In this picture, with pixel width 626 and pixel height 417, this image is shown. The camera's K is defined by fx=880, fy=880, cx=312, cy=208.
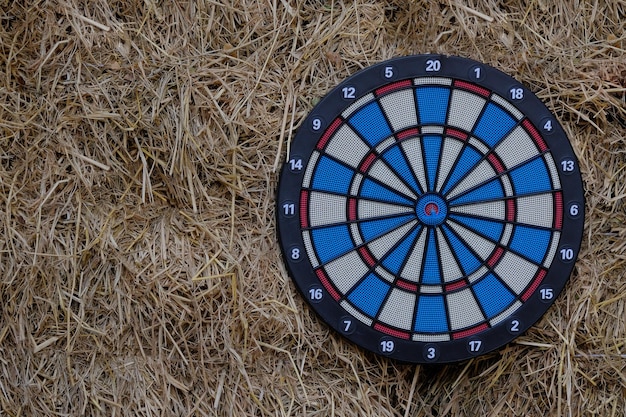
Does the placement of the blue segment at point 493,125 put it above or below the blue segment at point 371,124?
above

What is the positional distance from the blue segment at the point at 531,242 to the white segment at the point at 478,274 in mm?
68

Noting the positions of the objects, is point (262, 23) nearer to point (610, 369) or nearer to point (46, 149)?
point (46, 149)

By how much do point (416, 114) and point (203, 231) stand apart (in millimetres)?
458

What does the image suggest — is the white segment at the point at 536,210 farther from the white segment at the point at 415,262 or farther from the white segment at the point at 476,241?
the white segment at the point at 415,262

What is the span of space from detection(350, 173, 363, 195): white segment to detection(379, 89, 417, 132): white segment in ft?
0.36

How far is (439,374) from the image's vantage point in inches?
68.1

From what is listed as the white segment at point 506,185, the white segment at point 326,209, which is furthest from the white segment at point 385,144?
the white segment at point 506,185

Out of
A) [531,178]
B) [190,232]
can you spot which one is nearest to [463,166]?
[531,178]

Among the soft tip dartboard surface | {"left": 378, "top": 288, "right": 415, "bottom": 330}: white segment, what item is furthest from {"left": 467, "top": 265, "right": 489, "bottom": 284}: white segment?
{"left": 378, "top": 288, "right": 415, "bottom": 330}: white segment

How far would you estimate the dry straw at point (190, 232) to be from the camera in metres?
1.62

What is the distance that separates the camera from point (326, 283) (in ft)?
5.43

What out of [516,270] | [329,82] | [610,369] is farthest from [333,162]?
[610,369]

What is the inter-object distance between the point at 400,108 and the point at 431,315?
396mm

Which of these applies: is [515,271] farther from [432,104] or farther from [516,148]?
[432,104]
